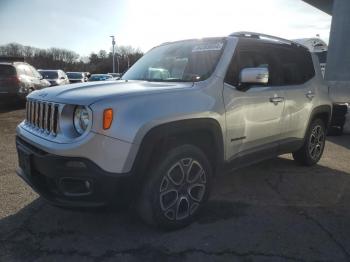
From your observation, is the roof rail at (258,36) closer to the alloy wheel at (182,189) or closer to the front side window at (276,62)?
the front side window at (276,62)

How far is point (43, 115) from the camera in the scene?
3.71 meters

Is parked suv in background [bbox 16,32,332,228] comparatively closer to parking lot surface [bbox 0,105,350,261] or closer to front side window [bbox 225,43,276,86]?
front side window [bbox 225,43,276,86]

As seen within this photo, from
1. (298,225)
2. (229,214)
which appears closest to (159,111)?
(229,214)

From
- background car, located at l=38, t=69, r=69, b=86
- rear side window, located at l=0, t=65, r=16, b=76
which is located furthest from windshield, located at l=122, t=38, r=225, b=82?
background car, located at l=38, t=69, r=69, b=86

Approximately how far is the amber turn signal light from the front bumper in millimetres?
311

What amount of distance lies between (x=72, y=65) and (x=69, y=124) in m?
87.8

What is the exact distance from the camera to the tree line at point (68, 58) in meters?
76.4

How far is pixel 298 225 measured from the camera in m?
3.92

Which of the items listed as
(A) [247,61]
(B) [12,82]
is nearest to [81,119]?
(A) [247,61]

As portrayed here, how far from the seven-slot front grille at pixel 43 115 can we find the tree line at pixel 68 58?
71749 millimetres

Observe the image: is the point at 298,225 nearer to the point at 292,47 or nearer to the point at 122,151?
the point at 122,151

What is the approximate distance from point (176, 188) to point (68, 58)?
97190 mm

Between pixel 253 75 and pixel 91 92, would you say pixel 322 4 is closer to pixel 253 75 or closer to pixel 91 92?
pixel 253 75

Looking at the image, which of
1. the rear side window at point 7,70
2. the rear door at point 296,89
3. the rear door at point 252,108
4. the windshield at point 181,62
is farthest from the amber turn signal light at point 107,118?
the rear side window at point 7,70
